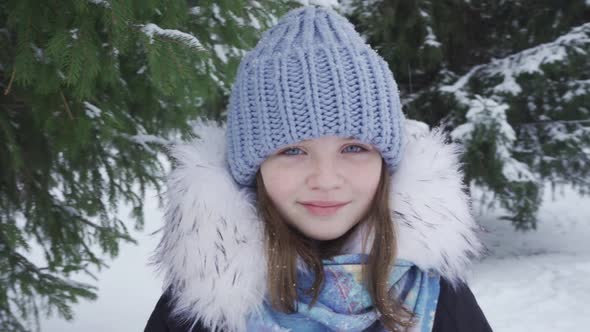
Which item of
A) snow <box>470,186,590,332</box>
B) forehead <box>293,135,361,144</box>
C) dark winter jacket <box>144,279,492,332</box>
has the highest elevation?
forehead <box>293,135,361,144</box>

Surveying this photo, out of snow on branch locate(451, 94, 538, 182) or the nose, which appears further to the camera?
snow on branch locate(451, 94, 538, 182)

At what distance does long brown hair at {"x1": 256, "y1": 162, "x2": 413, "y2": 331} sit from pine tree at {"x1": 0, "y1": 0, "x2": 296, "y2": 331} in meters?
0.83

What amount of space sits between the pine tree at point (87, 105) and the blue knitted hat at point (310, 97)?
2.13 ft

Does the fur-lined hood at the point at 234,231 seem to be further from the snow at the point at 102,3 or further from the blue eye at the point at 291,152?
the snow at the point at 102,3

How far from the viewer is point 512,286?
17.5 ft

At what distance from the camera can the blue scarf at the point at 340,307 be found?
1.58 m

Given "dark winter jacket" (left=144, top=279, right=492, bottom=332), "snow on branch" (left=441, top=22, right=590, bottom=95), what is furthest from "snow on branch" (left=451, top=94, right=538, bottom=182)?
"dark winter jacket" (left=144, top=279, right=492, bottom=332)

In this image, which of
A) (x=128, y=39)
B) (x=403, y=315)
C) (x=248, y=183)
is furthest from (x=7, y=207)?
(x=403, y=315)

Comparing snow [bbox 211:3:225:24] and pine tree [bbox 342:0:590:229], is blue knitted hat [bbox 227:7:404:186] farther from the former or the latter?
pine tree [bbox 342:0:590:229]

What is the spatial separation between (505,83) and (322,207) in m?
4.50

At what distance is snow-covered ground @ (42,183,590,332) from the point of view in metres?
4.59

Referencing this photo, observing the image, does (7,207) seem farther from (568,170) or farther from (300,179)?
(568,170)

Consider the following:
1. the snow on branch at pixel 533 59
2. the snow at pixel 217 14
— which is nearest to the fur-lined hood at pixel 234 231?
the snow at pixel 217 14

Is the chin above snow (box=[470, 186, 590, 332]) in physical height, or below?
above
